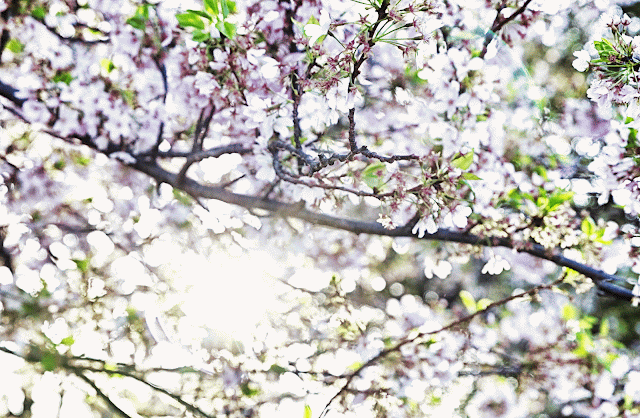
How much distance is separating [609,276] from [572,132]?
194cm

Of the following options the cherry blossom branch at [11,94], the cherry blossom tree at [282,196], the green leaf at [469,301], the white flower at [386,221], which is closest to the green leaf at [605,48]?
the cherry blossom tree at [282,196]

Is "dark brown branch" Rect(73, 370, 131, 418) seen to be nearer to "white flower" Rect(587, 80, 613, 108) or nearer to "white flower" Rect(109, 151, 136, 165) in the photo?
"white flower" Rect(109, 151, 136, 165)

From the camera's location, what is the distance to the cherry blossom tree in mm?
1901

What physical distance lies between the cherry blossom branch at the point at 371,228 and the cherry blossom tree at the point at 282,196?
0.04 feet

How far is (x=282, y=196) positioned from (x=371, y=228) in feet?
2.50

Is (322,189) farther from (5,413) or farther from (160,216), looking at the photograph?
(5,413)

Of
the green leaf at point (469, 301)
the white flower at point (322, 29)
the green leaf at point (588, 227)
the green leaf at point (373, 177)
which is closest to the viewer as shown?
the white flower at point (322, 29)

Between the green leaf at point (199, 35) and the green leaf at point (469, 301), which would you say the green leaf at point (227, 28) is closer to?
the green leaf at point (199, 35)

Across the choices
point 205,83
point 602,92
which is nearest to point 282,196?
point 205,83

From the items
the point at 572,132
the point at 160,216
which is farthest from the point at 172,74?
the point at 572,132

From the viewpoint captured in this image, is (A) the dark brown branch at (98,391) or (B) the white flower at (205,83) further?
(A) the dark brown branch at (98,391)

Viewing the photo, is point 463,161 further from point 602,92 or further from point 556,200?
point 556,200

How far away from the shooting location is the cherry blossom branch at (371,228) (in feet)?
7.18

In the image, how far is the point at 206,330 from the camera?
3.33m
